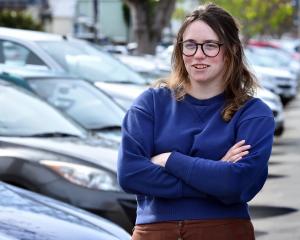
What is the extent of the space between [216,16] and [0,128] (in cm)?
376

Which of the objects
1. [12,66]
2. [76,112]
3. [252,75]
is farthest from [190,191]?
[12,66]

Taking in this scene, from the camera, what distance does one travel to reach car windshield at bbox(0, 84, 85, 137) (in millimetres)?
6883

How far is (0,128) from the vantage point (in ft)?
22.3

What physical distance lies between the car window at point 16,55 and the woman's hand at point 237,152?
289 inches

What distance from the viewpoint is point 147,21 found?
2533 centimetres

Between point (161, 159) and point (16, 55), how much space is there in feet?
25.6

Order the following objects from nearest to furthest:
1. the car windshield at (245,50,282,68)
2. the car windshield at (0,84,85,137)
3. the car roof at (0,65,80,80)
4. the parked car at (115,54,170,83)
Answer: the car windshield at (0,84,85,137), the car roof at (0,65,80,80), the parked car at (115,54,170,83), the car windshield at (245,50,282,68)

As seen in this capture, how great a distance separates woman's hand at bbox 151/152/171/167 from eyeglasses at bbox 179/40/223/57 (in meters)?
0.41

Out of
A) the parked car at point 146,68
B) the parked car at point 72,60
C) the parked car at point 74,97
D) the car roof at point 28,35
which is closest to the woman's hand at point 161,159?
the parked car at point 74,97

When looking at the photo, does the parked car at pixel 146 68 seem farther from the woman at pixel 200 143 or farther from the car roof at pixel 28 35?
the woman at pixel 200 143

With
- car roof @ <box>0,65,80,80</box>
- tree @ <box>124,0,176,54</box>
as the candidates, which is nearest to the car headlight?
car roof @ <box>0,65,80,80</box>

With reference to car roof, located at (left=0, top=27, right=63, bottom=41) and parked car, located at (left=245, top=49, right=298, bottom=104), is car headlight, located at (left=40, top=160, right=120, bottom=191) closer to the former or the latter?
car roof, located at (left=0, top=27, right=63, bottom=41)

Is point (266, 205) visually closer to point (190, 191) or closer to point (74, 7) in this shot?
point (190, 191)

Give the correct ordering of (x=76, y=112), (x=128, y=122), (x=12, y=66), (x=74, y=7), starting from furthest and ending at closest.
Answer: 1. (x=74, y=7)
2. (x=12, y=66)
3. (x=76, y=112)
4. (x=128, y=122)
